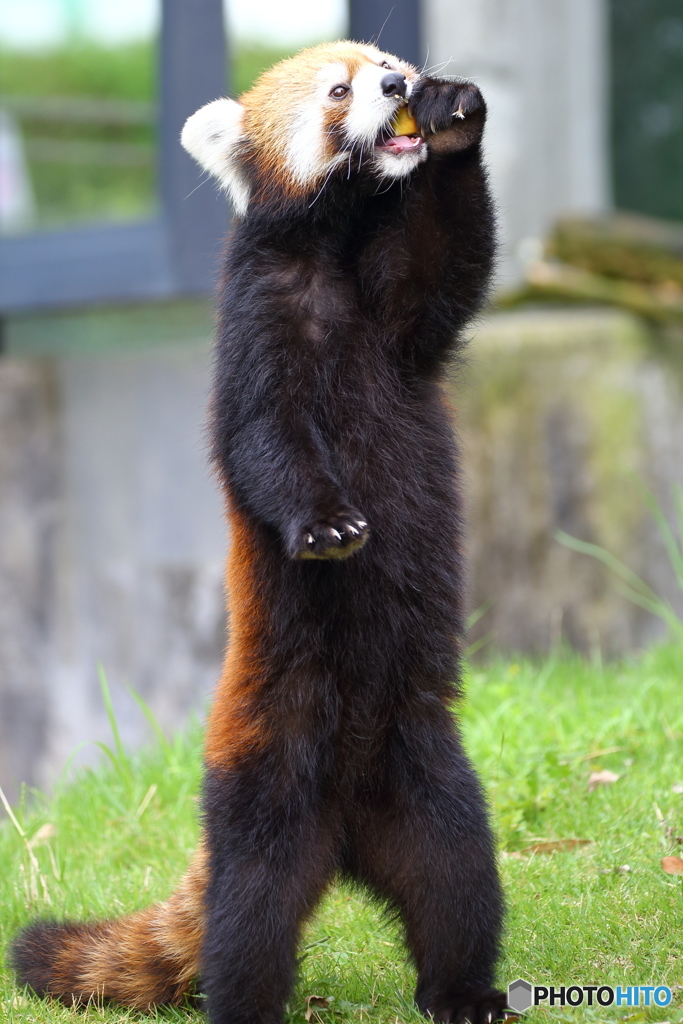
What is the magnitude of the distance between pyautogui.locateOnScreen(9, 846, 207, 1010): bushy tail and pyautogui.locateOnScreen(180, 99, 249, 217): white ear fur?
5.84 feet

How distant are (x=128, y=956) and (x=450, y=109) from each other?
2.32 meters

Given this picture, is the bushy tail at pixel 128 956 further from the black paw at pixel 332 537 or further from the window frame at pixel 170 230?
the window frame at pixel 170 230

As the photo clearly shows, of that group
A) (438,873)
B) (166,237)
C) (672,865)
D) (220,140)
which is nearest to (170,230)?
(166,237)

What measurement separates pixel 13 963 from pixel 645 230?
5507 millimetres

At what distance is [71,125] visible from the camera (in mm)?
11586

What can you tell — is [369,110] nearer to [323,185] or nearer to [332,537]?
[323,185]

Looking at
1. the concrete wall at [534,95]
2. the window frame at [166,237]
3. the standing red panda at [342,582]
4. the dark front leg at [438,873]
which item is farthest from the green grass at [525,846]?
the concrete wall at [534,95]

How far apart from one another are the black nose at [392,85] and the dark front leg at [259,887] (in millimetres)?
1761

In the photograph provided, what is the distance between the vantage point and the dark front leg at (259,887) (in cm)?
271

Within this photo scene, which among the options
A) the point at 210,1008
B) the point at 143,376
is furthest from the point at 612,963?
the point at 143,376

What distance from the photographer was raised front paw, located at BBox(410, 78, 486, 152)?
298 cm

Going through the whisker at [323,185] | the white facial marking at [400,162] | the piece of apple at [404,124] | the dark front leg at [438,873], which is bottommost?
the dark front leg at [438,873]

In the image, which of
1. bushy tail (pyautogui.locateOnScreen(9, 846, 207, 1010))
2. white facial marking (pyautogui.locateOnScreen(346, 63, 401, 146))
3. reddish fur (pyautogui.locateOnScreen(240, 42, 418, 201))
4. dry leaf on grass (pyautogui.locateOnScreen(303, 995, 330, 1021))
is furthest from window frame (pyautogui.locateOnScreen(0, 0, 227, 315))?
dry leaf on grass (pyautogui.locateOnScreen(303, 995, 330, 1021))

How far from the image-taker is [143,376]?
692 centimetres
